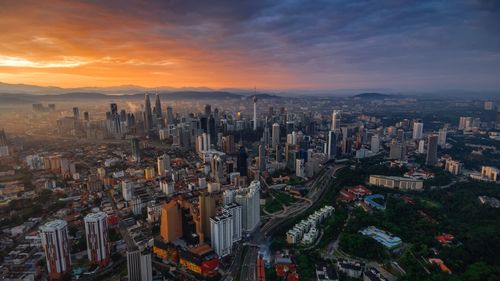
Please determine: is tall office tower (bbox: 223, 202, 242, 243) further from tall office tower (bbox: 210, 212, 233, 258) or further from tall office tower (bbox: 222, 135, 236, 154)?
tall office tower (bbox: 222, 135, 236, 154)

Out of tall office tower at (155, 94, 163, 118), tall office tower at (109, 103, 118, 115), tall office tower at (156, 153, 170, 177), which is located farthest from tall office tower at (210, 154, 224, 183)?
tall office tower at (155, 94, 163, 118)

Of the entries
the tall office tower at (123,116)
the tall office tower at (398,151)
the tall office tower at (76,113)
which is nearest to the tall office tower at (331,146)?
the tall office tower at (398,151)

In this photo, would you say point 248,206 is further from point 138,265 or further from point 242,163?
point 242,163

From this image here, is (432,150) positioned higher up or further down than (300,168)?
higher up

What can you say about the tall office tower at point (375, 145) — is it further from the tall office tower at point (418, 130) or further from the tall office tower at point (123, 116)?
the tall office tower at point (123, 116)

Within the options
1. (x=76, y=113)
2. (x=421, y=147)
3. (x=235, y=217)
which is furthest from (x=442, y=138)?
(x=76, y=113)

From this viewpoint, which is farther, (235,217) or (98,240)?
(235,217)
